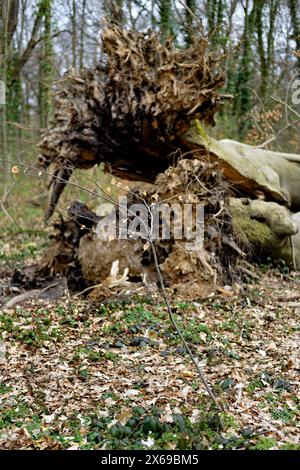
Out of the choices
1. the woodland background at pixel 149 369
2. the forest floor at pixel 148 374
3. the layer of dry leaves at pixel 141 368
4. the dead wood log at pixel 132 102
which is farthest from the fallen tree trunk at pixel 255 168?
the layer of dry leaves at pixel 141 368

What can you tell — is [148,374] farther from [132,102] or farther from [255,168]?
[255,168]

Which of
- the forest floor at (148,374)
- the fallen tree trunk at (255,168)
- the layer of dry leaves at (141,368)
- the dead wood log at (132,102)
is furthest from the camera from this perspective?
the fallen tree trunk at (255,168)

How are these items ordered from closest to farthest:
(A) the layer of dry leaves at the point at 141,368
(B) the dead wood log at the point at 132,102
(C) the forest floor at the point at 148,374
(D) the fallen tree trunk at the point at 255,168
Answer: (C) the forest floor at the point at 148,374 < (A) the layer of dry leaves at the point at 141,368 < (B) the dead wood log at the point at 132,102 < (D) the fallen tree trunk at the point at 255,168

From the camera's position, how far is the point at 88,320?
6734mm

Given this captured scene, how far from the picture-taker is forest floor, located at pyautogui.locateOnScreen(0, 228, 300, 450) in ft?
13.5

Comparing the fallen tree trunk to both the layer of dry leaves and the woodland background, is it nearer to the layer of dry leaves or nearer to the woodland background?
the woodland background

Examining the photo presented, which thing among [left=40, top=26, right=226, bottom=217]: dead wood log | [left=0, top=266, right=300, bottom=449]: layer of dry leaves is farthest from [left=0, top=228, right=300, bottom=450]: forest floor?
[left=40, top=26, right=226, bottom=217]: dead wood log

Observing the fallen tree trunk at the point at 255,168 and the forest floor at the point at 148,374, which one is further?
the fallen tree trunk at the point at 255,168

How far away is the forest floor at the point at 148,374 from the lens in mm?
4105

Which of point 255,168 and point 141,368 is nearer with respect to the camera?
point 141,368

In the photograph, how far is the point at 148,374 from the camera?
17.4 feet

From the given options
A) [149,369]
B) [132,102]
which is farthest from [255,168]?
[149,369]

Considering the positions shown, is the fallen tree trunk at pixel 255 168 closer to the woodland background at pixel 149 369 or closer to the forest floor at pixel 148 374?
the woodland background at pixel 149 369
